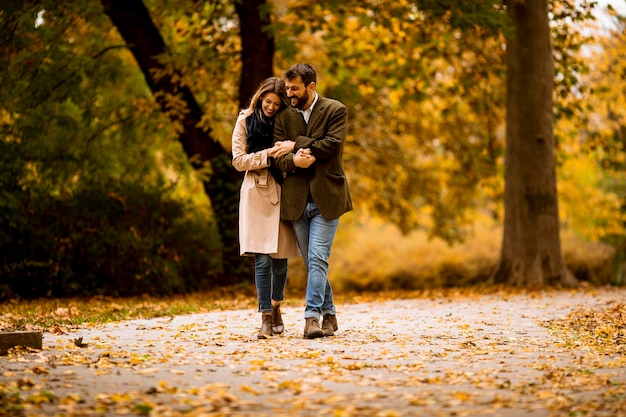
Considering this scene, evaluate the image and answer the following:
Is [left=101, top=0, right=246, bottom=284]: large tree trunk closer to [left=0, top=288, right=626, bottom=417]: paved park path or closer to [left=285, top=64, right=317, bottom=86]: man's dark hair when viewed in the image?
[left=0, top=288, right=626, bottom=417]: paved park path

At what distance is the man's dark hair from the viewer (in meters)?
7.14

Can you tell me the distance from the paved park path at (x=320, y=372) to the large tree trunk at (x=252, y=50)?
7.29m

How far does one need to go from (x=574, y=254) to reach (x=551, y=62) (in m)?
6.43

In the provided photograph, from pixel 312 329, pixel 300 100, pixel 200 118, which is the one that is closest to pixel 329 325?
pixel 312 329

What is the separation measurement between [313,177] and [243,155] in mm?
605

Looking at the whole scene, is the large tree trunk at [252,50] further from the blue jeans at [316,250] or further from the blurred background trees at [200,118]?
the blue jeans at [316,250]

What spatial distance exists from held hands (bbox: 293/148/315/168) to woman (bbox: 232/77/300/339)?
0.17 meters

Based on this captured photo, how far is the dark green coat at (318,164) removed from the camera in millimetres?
7164

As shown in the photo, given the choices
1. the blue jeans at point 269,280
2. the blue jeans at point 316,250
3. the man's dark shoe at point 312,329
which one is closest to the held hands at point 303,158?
the blue jeans at point 316,250

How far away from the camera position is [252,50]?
1530cm

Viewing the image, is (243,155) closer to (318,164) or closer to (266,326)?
(318,164)

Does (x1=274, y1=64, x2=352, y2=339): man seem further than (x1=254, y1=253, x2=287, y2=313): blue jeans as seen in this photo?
No

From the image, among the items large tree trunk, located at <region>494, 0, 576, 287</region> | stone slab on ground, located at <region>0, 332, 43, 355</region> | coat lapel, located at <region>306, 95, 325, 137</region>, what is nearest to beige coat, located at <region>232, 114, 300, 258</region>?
coat lapel, located at <region>306, 95, 325, 137</region>

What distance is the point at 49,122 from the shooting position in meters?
15.5
